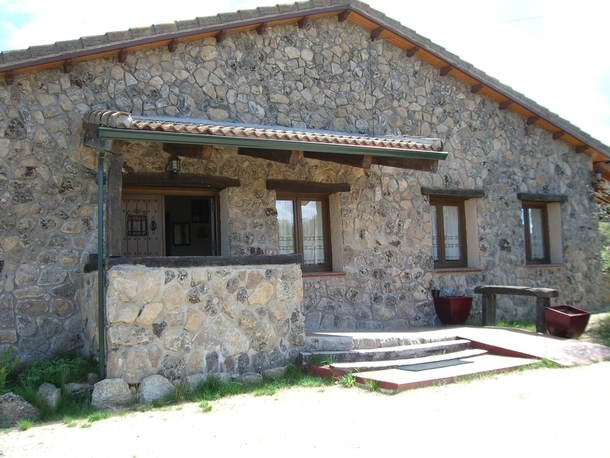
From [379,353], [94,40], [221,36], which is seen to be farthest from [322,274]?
[94,40]

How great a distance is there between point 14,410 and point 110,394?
88cm

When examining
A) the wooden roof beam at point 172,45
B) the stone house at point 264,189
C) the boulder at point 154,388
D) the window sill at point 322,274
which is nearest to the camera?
the boulder at point 154,388

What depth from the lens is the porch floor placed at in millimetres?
6711

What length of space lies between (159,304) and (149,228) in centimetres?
254

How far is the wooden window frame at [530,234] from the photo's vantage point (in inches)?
485

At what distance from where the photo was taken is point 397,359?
7586 mm

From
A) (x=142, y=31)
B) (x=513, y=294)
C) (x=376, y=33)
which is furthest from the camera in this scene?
(x=376, y=33)

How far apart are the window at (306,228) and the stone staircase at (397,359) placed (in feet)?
6.23

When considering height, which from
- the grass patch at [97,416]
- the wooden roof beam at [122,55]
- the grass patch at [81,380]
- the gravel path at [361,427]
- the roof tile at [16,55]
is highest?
the wooden roof beam at [122,55]

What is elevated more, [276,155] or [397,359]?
[276,155]

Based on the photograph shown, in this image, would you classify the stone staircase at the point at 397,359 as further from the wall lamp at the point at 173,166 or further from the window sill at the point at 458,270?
the wall lamp at the point at 173,166

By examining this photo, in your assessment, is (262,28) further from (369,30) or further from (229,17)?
(369,30)

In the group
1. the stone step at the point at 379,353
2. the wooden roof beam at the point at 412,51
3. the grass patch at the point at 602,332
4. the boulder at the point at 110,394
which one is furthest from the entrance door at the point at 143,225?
the grass patch at the point at 602,332

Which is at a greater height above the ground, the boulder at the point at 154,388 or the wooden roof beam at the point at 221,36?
the wooden roof beam at the point at 221,36
